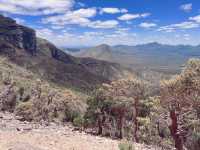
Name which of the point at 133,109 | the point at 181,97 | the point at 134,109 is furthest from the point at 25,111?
the point at 181,97

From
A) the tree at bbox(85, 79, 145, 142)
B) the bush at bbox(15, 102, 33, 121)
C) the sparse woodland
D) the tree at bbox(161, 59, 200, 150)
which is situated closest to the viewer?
the tree at bbox(161, 59, 200, 150)

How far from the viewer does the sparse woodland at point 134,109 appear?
23.0 metres

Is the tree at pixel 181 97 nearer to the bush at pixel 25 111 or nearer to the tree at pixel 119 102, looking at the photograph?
the tree at pixel 119 102

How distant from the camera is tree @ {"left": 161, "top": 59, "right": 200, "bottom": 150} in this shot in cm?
2270

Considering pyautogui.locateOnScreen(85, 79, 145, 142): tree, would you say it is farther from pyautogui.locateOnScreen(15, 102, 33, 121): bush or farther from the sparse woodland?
pyautogui.locateOnScreen(15, 102, 33, 121): bush

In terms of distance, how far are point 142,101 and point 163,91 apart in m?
16.4

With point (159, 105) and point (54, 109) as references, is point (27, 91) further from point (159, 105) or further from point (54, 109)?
point (159, 105)

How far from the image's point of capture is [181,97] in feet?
74.9

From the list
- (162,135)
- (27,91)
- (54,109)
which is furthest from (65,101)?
(162,135)

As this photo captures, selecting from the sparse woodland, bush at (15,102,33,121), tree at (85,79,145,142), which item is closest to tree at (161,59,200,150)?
the sparse woodland

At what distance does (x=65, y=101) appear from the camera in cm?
6944

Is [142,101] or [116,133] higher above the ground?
[142,101]

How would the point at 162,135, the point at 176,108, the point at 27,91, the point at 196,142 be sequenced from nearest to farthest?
the point at 176,108, the point at 196,142, the point at 162,135, the point at 27,91

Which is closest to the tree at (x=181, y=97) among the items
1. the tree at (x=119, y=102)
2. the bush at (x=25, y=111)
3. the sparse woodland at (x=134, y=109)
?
the sparse woodland at (x=134, y=109)
